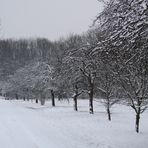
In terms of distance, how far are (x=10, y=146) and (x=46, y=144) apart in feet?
4.89

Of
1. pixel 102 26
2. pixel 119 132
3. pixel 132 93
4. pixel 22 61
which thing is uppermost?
pixel 22 61

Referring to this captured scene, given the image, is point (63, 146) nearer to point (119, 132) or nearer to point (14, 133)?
point (14, 133)

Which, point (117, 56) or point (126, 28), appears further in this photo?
A: point (117, 56)

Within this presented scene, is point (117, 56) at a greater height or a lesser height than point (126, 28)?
lesser

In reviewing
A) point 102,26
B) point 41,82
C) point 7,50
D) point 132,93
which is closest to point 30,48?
point 7,50

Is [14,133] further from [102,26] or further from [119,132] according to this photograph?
[102,26]

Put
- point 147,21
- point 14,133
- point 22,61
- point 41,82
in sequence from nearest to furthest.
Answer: point 147,21 → point 14,133 → point 41,82 → point 22,61

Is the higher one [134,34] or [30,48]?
[30,48]

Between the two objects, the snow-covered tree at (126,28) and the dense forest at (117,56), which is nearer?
the snow-covered tree at (126,28)

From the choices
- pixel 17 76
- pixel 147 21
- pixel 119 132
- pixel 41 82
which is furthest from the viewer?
pixel 17 76

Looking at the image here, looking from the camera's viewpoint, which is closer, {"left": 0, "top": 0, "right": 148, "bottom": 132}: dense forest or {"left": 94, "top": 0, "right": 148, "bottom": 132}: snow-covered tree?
{"left": 94, "top": 0, "right": 148, "bottom": 132}: snow-covered tree

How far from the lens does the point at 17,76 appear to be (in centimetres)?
7494

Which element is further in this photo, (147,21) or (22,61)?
(22,61)

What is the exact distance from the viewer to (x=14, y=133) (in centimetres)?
1382
